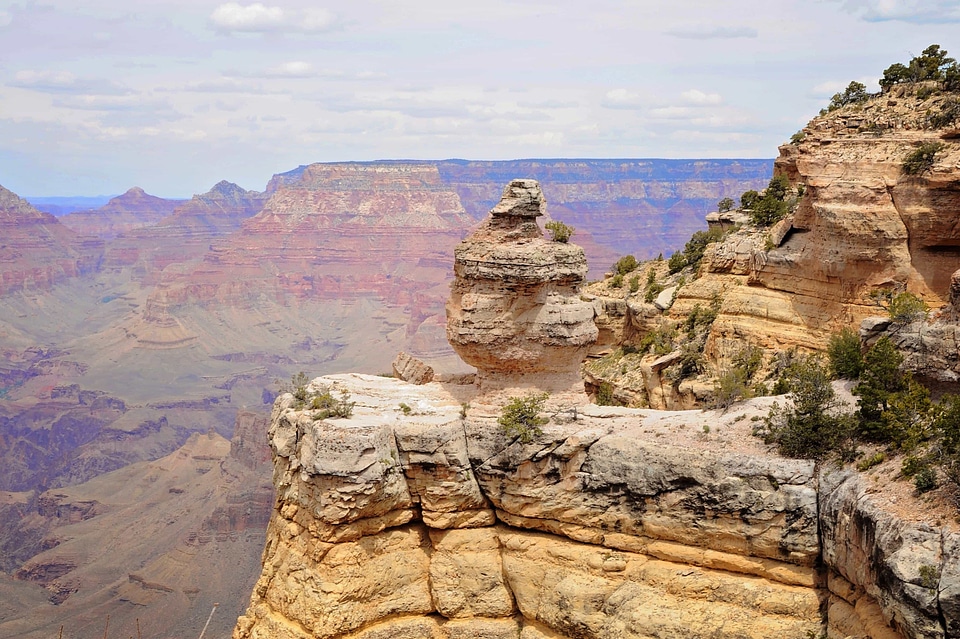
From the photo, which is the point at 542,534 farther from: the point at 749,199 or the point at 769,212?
the point at 749,199

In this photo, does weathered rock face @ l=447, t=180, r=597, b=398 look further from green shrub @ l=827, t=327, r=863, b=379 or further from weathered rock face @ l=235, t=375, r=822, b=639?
green shrub @ l=827, t=327, r=863, b=379

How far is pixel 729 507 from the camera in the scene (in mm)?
21812

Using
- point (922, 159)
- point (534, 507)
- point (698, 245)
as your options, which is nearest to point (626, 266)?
point (698, 245)

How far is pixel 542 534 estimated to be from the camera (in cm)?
2464

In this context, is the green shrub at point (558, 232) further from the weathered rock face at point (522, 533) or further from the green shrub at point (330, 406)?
the green shrub at point (330, 406)

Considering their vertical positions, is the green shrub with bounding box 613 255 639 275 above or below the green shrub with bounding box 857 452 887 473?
above

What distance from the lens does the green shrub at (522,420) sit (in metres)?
24.5

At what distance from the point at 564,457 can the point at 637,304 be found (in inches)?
818

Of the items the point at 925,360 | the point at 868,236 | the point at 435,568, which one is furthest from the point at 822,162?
the point at 435,568

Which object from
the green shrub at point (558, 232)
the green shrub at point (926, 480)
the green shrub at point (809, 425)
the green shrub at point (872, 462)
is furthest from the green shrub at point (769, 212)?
the green shrub at point (926, 480)

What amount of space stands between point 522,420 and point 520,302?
10.6 ft

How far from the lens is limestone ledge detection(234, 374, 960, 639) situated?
2136 centimetres

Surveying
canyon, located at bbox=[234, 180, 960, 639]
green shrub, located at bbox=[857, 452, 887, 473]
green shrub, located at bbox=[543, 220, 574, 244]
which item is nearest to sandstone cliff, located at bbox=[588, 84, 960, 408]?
canyon, located at bbox=[234, 180, 960, 639]

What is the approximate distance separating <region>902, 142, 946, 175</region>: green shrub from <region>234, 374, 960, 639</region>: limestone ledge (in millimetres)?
12432
